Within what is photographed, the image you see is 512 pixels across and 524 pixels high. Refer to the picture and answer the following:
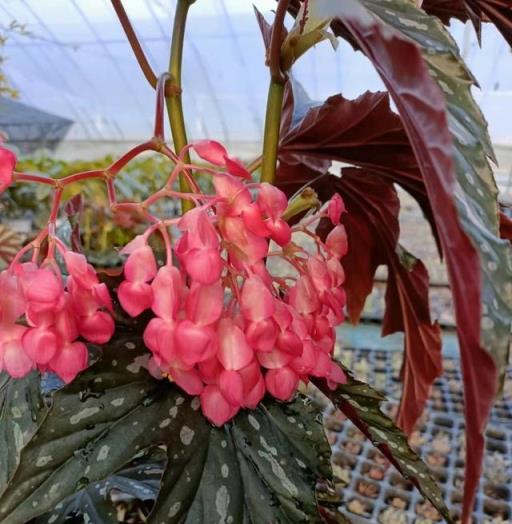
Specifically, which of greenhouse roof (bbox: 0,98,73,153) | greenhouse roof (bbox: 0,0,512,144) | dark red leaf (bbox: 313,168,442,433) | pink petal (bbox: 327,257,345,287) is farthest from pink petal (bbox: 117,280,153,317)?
greenhouse roof (bbox: 0,0,512,144)

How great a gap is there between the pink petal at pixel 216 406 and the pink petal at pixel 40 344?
7cm

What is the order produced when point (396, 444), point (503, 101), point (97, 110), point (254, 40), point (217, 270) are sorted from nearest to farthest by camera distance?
1. point (217, 270)
2. point (396, 444)
3. point (254, 40)
4. point (503, 101)
5. point (97, 110)

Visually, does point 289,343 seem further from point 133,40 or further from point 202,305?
point 133,40

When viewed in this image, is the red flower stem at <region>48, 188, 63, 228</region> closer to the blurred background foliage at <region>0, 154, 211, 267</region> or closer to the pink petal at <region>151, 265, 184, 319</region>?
the pink petal at <region>151, 265, 184, 319</region>

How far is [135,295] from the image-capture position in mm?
266

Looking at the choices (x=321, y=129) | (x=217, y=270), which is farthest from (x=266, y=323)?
(x=321, y=129)

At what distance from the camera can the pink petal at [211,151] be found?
0.91ft

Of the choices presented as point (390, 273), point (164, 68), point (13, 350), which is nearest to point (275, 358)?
point (13, 350)

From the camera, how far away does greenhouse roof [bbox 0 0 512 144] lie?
15.1ft

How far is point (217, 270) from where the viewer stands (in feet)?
0.82

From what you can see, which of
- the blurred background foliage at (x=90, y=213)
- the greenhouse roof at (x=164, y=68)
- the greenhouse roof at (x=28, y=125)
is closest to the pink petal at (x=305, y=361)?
the greenhouse roof at (x=28, y=125)

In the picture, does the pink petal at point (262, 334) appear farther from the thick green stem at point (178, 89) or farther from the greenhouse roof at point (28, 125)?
the greenhouse roof at point (28, 125)

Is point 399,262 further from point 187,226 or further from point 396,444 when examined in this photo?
point 187,226

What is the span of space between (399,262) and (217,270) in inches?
11.6
